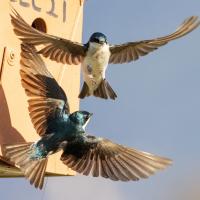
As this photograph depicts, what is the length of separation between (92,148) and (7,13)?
1.84ft

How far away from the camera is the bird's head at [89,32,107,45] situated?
2.75 m

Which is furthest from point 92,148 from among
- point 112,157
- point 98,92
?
point 98,92

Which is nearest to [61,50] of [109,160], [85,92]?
[85,92]

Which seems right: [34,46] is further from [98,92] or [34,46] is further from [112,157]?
[112,157]

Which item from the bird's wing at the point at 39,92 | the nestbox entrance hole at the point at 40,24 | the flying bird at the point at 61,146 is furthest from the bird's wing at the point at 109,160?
the nestbox entrance hole at the point at 40,24

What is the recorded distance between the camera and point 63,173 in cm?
307

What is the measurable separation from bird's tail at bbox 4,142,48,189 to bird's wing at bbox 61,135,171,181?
85mm

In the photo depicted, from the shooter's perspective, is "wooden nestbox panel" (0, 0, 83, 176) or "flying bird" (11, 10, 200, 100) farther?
"wooden nestbox panel" (0, 0, 83, 176)

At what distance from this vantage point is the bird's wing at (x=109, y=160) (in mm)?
2490

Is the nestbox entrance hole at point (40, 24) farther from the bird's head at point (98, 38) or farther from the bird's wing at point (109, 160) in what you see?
the bird's wing at point (109, 160)

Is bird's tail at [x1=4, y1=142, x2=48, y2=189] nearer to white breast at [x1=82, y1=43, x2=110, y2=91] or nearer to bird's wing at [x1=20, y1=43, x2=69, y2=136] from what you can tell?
bird's wing at [x1=20, y1=43, x2=69, y2=136]

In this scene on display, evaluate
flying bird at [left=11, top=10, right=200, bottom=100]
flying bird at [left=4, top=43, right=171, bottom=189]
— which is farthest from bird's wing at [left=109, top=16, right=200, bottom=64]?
flying bird at [left=4, top=43, right=171, bottom=189]

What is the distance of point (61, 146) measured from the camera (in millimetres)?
2600

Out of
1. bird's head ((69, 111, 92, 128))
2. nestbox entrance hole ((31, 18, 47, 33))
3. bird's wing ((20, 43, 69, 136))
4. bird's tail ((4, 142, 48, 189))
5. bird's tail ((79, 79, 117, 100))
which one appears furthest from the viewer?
nestbox entrance hole ((31, 18, 47, 33))
